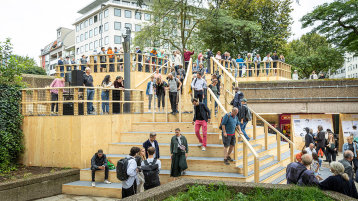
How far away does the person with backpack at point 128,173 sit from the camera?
600cm

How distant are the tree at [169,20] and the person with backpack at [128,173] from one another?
2.82 meters

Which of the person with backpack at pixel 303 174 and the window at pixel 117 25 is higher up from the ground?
the window at pixel 117 25

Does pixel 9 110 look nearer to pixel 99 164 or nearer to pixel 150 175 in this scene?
pixel 99 164

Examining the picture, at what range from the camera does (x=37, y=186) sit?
25.2 feet

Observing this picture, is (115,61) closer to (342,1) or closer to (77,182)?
(77,182)

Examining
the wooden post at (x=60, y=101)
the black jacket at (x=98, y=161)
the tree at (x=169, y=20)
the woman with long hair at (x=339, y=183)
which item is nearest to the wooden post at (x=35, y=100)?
the wooden post at (x=60, y=101)

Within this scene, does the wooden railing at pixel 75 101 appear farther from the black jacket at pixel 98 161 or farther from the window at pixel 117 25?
the window at pixel 117 25

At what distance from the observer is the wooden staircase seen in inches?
289

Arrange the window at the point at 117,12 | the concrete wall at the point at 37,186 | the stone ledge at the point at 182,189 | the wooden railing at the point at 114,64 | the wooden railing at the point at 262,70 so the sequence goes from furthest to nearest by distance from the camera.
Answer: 1. the window at the point at 117,12
2. the wooden railing at the point at 262,70
3. the wooden railing at the point at 114,64
4. the concrete wall at the point at 37,186
5. the stone ledge at the point at 182,189

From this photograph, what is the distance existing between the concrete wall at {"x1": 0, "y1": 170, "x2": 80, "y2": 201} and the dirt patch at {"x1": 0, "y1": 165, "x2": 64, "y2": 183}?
49 centimetres

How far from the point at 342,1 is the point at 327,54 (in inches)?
583

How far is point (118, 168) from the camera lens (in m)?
6.01

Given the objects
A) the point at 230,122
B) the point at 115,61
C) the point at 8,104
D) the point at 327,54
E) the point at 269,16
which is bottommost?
the point at 230,122

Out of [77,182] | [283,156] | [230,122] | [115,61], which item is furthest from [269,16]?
[77,182]
